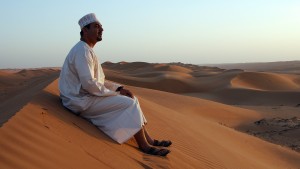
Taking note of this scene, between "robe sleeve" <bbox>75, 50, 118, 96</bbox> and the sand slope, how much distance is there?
505 mm

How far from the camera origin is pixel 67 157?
14.1 ft

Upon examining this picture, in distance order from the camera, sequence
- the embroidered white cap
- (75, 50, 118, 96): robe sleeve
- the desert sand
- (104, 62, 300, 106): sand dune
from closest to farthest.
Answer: the desert sand
(75, 50, 118, 96): robe sleeve
the embroidered white cap
(104, 62, 300, 106): sand dune

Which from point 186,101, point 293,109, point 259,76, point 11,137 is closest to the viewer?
point 11,137

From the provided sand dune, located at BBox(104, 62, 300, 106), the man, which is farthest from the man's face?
sand dune, located at BBox(104, 62, 300, 106)

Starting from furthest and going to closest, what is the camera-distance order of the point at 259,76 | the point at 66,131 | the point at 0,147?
1. the point at 259,76
2. the point at 66,131
3. the point at 0,147

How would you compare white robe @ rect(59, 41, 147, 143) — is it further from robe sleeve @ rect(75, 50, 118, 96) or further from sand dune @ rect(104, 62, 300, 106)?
sand dune @ rect(104, 62, 300, 106)

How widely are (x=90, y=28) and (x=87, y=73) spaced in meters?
0.67

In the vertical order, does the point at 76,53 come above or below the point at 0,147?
above

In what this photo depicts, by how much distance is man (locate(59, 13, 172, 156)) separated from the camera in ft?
18.0

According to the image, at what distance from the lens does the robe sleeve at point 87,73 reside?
17.8 feet

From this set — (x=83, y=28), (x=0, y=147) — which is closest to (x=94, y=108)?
(x=83, y=28)

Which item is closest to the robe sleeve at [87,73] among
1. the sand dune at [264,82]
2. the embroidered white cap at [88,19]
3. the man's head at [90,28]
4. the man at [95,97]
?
the man at [95,97]

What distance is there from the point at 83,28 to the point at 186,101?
11381mm

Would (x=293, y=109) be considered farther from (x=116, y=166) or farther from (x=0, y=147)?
(x=0, y=147)
